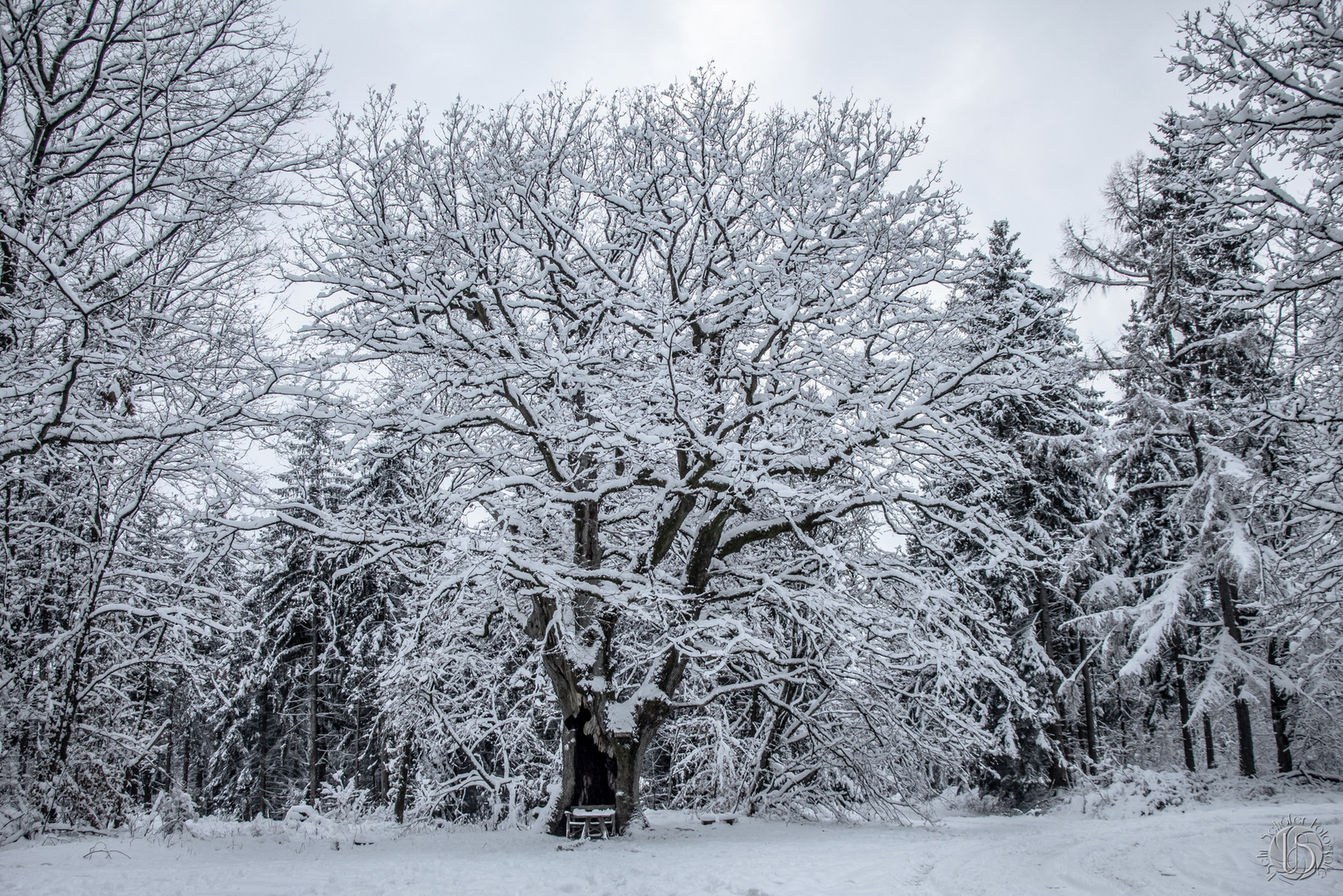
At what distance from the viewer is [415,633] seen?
27.9 ft

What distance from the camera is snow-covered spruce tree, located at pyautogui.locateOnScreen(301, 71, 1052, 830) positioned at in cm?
917

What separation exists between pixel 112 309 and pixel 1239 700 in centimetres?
1927

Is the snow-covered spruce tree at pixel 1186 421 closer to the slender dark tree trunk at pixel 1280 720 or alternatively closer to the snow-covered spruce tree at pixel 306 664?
the slender dark tree trunk at pixel 1280 720

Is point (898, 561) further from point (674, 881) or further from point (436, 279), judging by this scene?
point (436, 279)

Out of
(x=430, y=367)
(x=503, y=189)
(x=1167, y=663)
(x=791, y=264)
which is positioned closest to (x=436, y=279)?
(x=430, y=367)

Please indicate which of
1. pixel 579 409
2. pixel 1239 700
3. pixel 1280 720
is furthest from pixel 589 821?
pixel 1280 720

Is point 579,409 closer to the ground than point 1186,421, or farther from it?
closer to the ground

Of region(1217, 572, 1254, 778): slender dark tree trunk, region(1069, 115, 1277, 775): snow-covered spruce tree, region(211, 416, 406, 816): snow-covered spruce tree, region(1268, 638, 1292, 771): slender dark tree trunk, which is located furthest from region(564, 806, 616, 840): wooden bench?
region(1268, 638, 1292, 771): slender dark tree trunk

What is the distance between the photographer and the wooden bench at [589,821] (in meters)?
9.08

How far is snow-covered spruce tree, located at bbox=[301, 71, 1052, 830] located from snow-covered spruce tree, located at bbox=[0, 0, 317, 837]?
58.8 inches

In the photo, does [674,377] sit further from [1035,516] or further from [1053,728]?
[1053,728]

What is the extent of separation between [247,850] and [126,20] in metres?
8.59

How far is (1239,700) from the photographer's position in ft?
47.5

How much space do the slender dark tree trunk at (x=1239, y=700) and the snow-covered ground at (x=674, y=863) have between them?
13.9 feet
